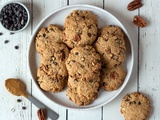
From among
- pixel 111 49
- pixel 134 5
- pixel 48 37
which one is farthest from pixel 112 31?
pixel 48 37

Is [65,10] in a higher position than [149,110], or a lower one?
higher

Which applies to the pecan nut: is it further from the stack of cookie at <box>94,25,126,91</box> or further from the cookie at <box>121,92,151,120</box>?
the cookie at <box>121,92,151,120</box>

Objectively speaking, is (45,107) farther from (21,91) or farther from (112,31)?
(112,31)

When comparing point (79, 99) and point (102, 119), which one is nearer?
point (79, 99)

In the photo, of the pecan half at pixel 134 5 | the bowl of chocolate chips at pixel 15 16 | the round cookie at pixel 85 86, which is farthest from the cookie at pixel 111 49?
the bowl of chocolate chips at pixel 15 16

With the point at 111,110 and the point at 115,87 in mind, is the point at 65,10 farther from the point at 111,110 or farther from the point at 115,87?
the point at 111,110

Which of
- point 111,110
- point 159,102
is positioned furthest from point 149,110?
point 111,110

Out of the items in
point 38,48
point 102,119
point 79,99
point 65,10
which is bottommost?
point 102,119
